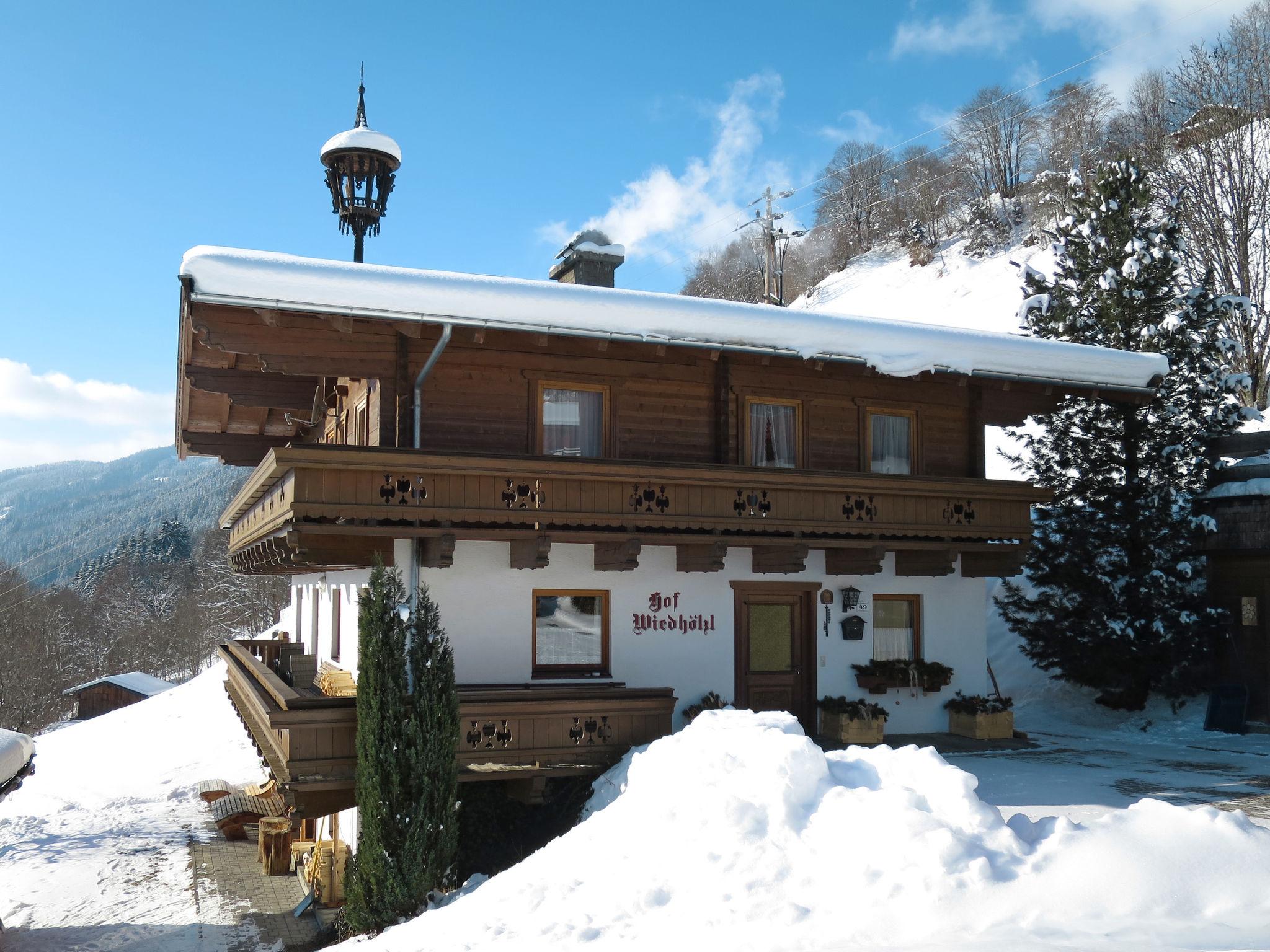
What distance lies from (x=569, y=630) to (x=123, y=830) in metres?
14.0

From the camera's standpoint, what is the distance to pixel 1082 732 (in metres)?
19.1

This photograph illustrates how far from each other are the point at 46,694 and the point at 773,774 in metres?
63.7

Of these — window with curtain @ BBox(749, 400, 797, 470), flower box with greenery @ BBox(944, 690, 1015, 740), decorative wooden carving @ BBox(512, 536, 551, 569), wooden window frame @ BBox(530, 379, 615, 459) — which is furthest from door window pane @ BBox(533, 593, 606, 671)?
flower box with greenery @ BBox(944, 690, 1015, 740)

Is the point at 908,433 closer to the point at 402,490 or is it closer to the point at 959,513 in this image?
the point at 959,513

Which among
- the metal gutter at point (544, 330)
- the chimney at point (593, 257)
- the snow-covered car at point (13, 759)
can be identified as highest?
the chimney at point (593, 257)

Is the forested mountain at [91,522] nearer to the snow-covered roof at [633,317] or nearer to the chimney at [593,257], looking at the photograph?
the chimney at [593,257]

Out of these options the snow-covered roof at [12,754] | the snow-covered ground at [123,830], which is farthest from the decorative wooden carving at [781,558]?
the snow-covered roof at [12,754]

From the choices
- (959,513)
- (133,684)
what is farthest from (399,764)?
(133,684)

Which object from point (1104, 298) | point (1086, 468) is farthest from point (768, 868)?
point (1104, 298)

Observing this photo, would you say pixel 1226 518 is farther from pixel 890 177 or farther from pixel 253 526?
pixel 890 177

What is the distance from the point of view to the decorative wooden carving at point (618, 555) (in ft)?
46.3

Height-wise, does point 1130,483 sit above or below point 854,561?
above

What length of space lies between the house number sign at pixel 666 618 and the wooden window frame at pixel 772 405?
236cm

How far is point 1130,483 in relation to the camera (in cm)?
1973
